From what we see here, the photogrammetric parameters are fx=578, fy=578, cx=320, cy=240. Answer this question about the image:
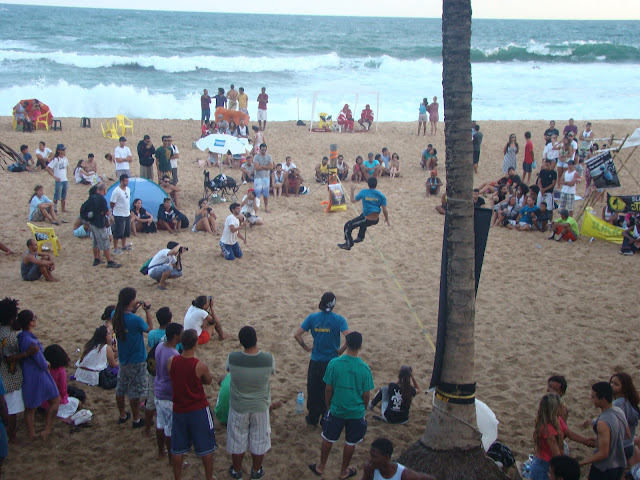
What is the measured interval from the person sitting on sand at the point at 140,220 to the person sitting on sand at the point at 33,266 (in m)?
2.64

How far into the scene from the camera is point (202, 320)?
725 centimetres

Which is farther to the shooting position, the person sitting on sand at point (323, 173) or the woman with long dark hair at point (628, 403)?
the person sitting on sand at point (323, 173)

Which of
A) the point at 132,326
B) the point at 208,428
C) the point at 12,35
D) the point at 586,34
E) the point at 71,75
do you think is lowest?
the point at 208,428

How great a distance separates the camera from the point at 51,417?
5711 millimetres

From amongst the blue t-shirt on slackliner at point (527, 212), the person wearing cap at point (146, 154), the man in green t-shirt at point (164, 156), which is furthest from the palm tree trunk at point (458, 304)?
the man in green t-shirt at point (164, 156)

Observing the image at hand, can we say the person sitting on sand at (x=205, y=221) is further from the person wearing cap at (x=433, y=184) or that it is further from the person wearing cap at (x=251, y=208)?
the person wearing cap at (x=433, y=184)

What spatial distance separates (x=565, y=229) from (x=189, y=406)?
9.96 metres

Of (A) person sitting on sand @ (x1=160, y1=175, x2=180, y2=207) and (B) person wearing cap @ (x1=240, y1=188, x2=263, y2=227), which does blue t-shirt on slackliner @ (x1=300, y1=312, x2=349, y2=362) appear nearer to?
(B) person wearing cap @ (x1=240, y1=188, x2=263, y2=227)

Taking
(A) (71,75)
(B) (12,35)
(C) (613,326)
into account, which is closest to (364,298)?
(C) (613,326)

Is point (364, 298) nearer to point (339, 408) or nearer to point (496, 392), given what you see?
point (496, 392)

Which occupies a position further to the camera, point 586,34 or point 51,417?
point 586,34

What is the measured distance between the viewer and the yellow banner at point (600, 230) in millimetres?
12148

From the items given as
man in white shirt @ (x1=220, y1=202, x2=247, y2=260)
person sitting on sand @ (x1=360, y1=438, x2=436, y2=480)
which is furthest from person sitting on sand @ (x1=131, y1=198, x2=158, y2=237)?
person sitting on sand @ (x1=360, y1=438, x2=436, y2=480)

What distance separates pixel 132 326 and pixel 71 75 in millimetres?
37576
